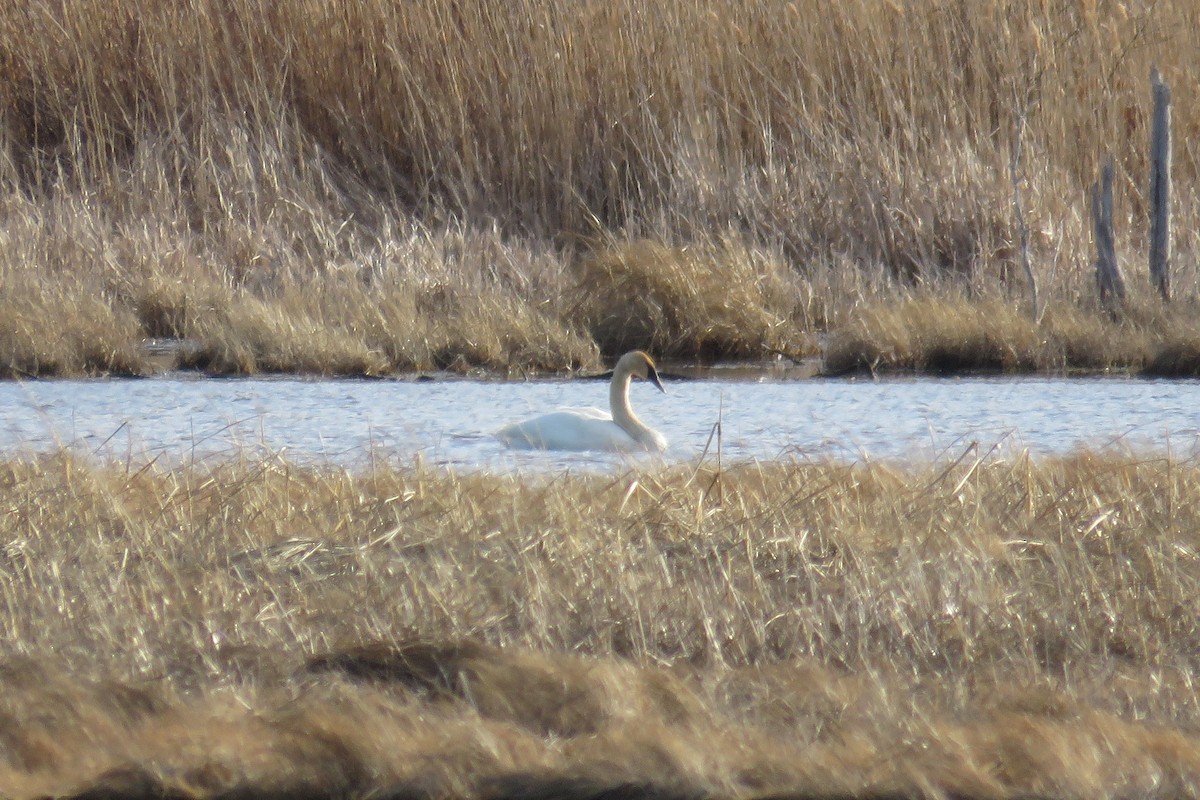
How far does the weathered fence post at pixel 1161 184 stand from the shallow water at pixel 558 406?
134cm

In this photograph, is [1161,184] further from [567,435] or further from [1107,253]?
[567,435]

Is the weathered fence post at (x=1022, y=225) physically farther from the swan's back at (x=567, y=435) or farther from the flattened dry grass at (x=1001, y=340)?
the swan's back at (x=567, y=435)

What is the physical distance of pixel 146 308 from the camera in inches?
413

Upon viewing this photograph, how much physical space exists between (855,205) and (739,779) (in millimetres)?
8930

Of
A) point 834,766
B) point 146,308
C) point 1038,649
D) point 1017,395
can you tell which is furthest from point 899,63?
point 834,766

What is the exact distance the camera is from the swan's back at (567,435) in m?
6.48

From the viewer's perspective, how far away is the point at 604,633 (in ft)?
11.4

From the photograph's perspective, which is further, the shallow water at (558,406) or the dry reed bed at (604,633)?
the shallow water at (558,406)

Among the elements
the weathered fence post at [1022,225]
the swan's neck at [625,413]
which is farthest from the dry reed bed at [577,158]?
the swan's neck at [625,413]

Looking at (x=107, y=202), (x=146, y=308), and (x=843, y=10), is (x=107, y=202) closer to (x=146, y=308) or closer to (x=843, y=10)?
(x=146, y=308)

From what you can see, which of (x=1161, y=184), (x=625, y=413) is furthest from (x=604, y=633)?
(x=1161, y=184)

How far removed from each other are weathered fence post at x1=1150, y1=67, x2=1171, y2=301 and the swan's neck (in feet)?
13.3

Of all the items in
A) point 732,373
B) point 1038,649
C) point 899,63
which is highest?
point 899,63

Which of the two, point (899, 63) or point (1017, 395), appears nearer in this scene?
point (1017, 395)
